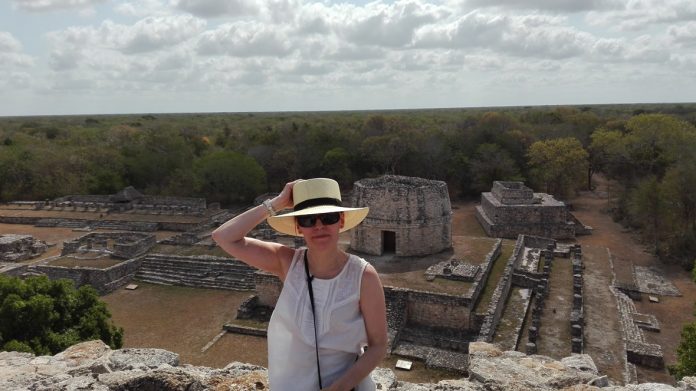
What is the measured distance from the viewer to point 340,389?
2129mm

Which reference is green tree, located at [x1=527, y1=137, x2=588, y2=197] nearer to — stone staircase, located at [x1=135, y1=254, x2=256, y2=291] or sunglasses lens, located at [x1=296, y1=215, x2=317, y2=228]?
stone staircase, located at [x1=135, y1=254, x2=256, y2=291]

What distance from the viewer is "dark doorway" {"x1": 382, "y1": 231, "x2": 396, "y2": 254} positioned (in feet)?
53.9

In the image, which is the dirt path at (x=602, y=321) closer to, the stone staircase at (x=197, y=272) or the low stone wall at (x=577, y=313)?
the low stone wall at (x=577, y=313)

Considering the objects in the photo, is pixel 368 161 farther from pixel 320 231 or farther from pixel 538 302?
pixel 320 231

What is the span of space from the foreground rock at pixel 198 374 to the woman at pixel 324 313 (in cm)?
82

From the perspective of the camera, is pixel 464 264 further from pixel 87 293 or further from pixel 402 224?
pixel 87 293

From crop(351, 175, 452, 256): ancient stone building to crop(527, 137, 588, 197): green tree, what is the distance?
1460cm

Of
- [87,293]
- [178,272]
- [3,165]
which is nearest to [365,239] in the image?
[178,272]

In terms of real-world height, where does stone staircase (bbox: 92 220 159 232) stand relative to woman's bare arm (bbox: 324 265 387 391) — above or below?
below

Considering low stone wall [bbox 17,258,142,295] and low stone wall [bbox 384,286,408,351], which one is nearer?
low stone wall [bbox 384,286,408,351]

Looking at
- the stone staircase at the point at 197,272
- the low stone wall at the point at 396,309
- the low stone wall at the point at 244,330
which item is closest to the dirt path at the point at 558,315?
the low stone wall at the point at 396,309

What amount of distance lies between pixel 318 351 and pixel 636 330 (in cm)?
1419

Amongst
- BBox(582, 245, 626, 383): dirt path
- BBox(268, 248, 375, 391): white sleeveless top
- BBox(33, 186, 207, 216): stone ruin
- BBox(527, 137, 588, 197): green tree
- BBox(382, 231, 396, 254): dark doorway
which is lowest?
BBox(582, 245, 626, 383): dirt path

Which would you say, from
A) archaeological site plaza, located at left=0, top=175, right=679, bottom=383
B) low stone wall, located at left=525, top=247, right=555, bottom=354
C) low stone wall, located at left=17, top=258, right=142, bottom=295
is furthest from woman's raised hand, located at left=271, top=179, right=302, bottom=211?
low stone wall, located at left=17, top=258, right=142, bottom=295
